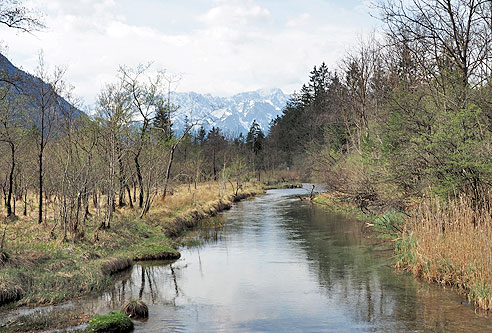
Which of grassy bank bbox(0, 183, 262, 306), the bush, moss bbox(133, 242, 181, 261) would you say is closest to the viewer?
grassy bank bbox(0, 183, 262, 306)

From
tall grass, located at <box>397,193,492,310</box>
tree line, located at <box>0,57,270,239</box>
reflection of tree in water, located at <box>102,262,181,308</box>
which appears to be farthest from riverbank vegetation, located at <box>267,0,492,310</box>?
tree line, located at <box>0,57,270,239</box>

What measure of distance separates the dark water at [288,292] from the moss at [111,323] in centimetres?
32

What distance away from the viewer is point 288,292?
12.8 meters

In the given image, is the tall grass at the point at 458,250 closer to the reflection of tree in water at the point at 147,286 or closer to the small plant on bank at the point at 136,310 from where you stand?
the reflection of tree in water at the point at 147,286

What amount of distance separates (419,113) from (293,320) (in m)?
9.45

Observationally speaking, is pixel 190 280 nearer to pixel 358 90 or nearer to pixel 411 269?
pixel 411 269

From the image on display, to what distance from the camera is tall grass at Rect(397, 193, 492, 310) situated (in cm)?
1038

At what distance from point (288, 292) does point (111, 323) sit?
529cm

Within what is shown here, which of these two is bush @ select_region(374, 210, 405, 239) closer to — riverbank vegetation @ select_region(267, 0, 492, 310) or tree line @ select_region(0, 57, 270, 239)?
riverbank vegetation @ select_region(267, 0, 492, 310)

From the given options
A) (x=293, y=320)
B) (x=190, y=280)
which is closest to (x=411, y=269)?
(x=293, y=320)

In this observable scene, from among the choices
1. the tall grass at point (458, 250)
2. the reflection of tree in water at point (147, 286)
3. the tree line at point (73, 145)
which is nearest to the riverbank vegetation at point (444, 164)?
the tall grass at point (458, 250)

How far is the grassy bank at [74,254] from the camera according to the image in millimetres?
11695

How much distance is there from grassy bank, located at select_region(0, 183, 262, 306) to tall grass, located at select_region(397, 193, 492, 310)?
9.26 m

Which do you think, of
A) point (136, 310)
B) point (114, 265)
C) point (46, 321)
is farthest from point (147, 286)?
point (46, 321)
